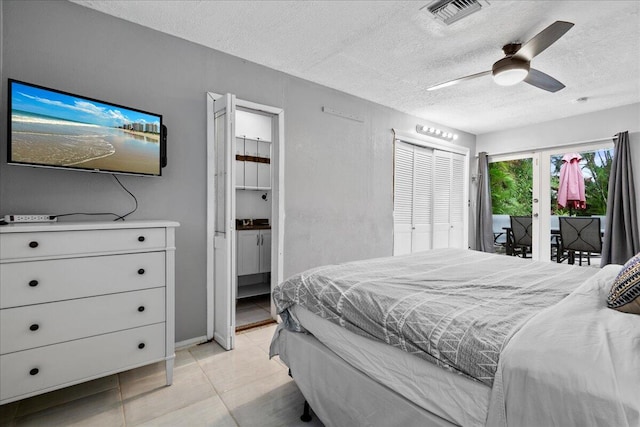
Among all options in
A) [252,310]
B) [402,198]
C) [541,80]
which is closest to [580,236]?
[402,198]

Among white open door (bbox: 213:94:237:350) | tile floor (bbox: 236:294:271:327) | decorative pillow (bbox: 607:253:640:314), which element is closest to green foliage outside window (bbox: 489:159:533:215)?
tile floor (bbox: 236:294:271:327)

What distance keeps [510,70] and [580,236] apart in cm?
348

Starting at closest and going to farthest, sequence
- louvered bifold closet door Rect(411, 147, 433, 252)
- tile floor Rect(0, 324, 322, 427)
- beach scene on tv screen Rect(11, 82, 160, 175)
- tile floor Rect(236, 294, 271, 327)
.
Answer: tile floor Rect(0, 324, 322, 427) < beach scene on tv screen Rect(11, 82, 160, 175) < tile floor Rect(236, 294, 271, 327) < louvered bifold closet door Rect(411, 147, 433, 252)

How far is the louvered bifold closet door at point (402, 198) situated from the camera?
4.41 m

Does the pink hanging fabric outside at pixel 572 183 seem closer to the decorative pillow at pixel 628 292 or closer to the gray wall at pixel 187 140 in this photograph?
the gray wall at pixel 187 140

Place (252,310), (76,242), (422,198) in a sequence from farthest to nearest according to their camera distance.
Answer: (422,198) < (252,310) < (76,242)

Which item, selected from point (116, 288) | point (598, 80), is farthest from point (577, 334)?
point (598, 80)

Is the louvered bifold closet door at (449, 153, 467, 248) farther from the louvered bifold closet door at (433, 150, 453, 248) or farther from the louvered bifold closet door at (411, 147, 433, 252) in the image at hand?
the louvered bifold closet door at (411, 147, 433, 252)

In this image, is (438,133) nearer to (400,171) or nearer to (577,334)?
(400,171)

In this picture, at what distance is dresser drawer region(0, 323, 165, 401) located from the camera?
5.10 feet

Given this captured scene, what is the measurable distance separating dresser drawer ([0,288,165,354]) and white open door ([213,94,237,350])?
631mm

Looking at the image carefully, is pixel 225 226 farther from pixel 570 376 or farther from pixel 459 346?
pixel 570 376

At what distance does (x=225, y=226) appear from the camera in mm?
2582

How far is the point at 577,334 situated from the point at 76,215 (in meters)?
2.78
